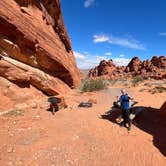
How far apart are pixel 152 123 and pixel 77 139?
11.0 ft

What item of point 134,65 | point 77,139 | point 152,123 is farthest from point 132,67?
point 77,139

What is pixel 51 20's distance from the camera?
1566 cm

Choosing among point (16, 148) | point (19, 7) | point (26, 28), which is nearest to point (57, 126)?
point (16, 148)

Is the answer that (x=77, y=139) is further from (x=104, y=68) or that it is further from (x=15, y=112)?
(x=104, y=68)

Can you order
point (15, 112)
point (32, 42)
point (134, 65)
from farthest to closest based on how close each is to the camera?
point (134, 65), point (32, 42), point (15, 112)

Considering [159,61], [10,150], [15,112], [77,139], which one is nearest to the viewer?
[10,150]

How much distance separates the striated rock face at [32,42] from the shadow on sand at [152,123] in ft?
16.0

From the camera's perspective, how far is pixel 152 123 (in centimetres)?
818

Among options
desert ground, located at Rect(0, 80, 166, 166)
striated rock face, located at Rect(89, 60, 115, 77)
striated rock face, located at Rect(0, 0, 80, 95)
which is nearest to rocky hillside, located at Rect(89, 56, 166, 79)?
striated rock face, located at Rect(89, 60, 115, 77)

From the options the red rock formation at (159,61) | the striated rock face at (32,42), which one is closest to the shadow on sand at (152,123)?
the striated rock face at (32,42)

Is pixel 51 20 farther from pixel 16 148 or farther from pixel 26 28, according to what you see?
pixel 16 148

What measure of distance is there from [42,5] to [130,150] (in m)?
11.6

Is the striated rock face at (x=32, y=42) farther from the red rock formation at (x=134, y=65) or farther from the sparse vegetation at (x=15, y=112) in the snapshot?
the red rock formation at (x=134, y=65)

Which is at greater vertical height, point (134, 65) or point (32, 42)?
point (134, 65)
